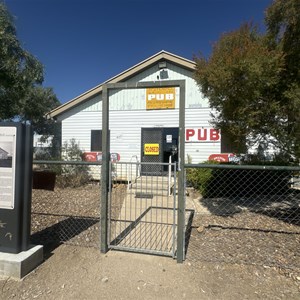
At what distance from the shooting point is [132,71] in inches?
513

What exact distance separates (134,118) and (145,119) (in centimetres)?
52

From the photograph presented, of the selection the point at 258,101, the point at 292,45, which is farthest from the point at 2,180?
the point at 292,45

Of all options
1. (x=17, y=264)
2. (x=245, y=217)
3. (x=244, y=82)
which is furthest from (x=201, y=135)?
(x=17, y=264)

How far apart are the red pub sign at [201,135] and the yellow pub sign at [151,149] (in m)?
1.47

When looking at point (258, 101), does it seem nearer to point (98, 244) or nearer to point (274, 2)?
point (274, 2)

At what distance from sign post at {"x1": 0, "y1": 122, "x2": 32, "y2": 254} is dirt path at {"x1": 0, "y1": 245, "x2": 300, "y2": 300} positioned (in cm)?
48

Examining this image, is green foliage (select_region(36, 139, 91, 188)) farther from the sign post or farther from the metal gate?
the sign post

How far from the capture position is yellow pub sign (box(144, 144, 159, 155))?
1296 centimetres

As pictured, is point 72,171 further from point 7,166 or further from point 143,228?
point 7,166

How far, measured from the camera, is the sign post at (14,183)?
3.61 m

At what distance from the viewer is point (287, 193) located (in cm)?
951

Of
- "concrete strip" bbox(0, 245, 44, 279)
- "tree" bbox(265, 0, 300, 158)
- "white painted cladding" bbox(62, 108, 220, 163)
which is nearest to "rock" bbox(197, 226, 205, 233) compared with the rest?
"tree" bbox(265, 0, 300, 158)

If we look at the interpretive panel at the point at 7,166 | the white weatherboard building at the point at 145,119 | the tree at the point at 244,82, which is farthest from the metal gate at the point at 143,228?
the white weatherboard building at the point at 145,119

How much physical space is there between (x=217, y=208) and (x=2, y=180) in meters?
5.32
